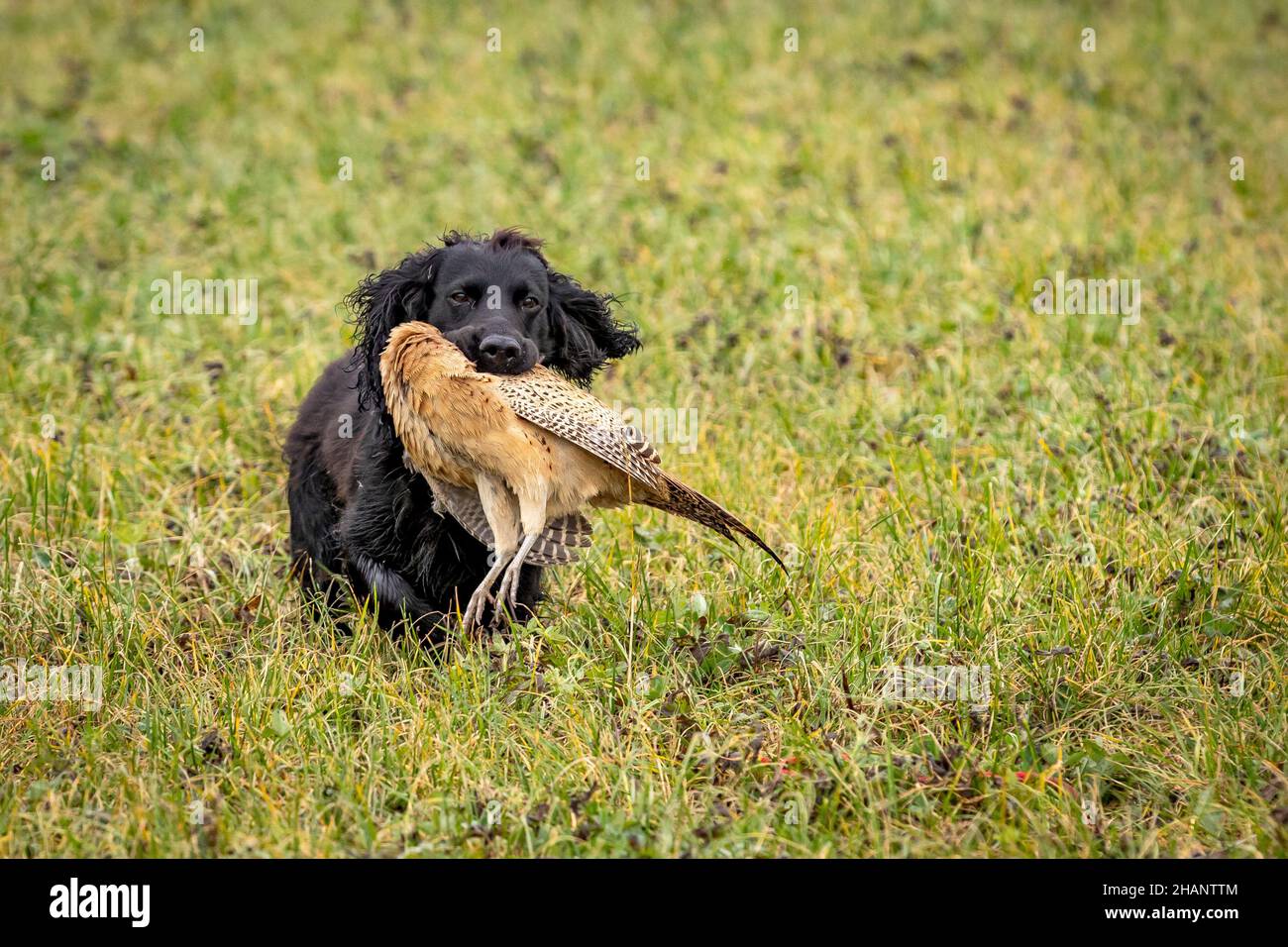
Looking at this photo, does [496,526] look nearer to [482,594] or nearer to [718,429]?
[482,594]

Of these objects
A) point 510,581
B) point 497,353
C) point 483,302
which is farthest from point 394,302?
point 510,581

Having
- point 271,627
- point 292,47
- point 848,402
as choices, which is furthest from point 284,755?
point 292,47

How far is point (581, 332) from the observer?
15.9ft

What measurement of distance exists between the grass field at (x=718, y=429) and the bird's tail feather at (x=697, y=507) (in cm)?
38

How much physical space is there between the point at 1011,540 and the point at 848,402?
4.63 feet

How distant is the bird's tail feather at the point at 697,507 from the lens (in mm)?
4105

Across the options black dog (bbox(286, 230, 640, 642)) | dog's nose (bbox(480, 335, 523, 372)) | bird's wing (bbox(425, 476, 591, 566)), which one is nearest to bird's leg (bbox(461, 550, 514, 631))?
bird's wing (bbox(425, 476, 591, 566))

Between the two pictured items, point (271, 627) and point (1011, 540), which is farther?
point (1011, 540)

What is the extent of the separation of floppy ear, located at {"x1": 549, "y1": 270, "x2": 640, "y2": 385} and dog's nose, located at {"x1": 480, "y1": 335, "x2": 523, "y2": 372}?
65 centimetres

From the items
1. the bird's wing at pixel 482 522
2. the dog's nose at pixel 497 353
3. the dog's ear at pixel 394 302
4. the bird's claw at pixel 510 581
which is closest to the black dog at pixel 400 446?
the dog's ear at pixel 394 302

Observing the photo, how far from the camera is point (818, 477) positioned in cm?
563

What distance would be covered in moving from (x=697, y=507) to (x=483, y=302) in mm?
993
